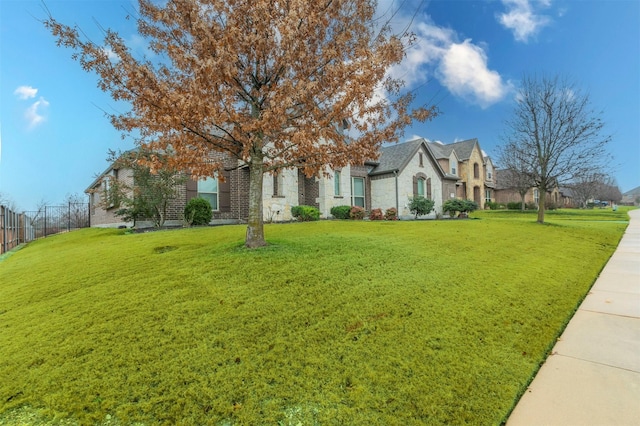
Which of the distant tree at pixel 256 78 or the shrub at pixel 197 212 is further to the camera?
the shrub at pixel 197 212

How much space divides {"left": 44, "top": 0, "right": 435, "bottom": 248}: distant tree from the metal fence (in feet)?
39.9

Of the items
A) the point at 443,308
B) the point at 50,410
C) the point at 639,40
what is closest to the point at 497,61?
the point at 639,40

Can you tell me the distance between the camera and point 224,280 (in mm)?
4621

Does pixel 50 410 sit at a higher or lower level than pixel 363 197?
lower

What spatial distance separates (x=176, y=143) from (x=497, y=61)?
15.4 meters

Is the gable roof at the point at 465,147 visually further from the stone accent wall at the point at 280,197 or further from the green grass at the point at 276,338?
the green grass at the point at 276,338

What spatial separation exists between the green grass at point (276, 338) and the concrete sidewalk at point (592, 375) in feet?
0.47

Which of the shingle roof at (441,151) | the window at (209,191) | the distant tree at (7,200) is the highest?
the shingle roof at (441,151)

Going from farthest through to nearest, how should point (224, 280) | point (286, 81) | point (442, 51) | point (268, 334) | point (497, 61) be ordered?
point (497, 61) → point (442, 51) → point (286, 81) → point (224, 280) → point (268, 334)

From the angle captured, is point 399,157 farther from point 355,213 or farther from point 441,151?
point 441,151

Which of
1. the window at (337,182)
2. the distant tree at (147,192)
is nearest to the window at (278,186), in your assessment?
the window at (337,182)

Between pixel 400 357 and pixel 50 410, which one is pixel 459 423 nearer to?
pixel 400 357

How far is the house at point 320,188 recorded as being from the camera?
14.9 metres

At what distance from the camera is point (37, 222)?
21.9 metres
